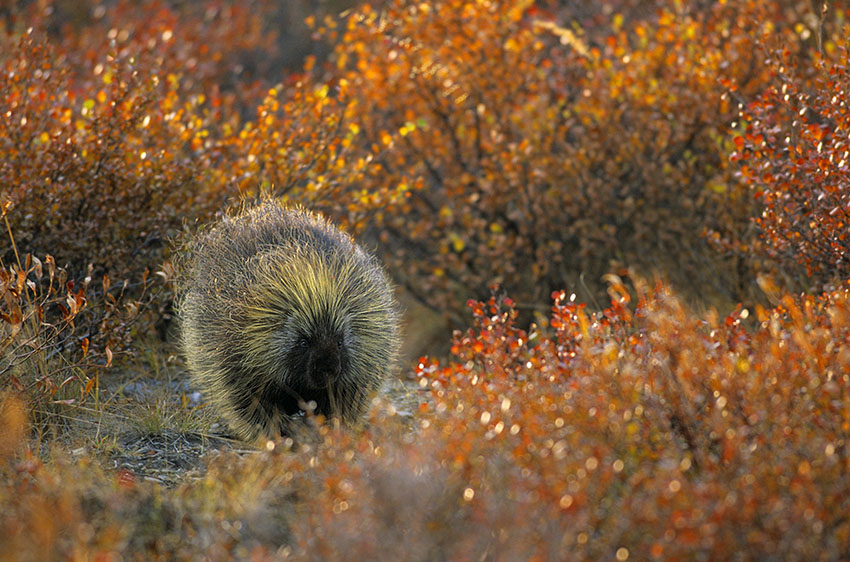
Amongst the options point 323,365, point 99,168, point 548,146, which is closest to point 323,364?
point 323,365

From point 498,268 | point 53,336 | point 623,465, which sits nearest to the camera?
point 623,465

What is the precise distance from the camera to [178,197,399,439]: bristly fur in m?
5.07

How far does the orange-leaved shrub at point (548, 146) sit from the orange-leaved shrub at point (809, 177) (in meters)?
1.45

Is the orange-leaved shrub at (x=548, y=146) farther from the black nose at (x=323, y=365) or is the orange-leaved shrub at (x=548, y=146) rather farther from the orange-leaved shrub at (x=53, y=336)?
the black nose at (x=323, y=365)

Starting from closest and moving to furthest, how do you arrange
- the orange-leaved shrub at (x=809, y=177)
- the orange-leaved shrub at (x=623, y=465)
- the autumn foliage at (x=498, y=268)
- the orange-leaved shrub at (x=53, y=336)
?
1. the orange-leaved shrub at (x=623, y=465)
2. the autumn foliage at (x=498, y=268)
3. the orange-leaved shrub at (x=53, y=336)
4. the orange-leaved shrub at (x=809, y=177)

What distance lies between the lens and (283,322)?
16.7ft

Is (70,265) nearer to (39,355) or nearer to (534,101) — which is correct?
(39,355)

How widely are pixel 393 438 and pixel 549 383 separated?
86cm

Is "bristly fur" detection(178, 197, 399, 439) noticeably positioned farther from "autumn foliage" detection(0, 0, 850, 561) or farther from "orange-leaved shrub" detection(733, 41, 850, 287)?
"orange-leaved shrub" detection(733, 41, 850, 287)

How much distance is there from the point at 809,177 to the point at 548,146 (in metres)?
2.84

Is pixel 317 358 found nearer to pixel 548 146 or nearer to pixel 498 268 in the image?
pixel 498 268

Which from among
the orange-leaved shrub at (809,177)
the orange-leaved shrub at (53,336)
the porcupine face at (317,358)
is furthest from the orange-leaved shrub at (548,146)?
the porcupine face at (317,358)

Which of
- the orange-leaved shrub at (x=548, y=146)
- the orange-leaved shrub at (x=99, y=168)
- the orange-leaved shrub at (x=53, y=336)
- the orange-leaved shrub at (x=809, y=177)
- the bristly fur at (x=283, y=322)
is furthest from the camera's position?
the orange-leaved shrub at (x=548, y=146)

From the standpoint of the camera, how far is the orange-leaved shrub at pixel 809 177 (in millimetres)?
5484
